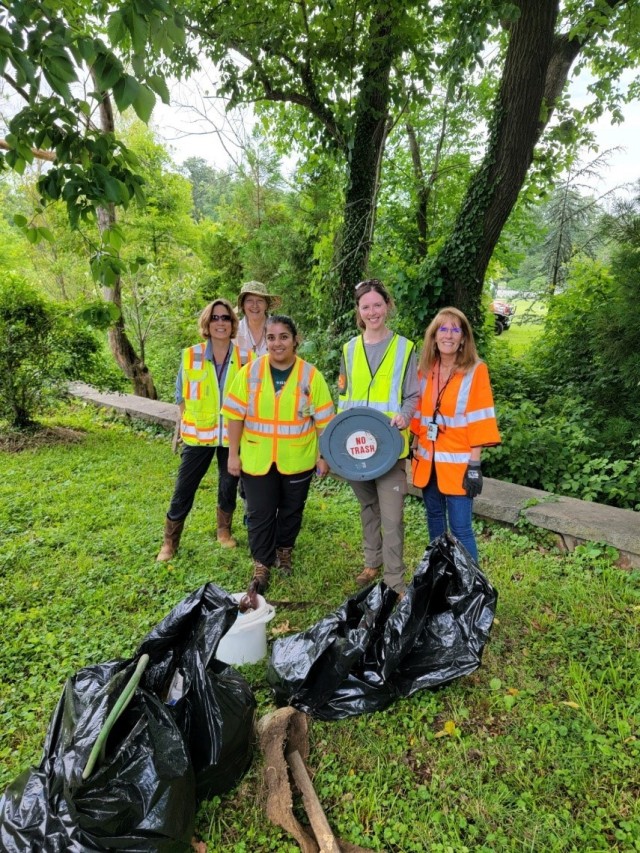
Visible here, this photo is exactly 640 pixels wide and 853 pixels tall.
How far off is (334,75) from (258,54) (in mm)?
921

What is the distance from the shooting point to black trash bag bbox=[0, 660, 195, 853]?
5.15 ft

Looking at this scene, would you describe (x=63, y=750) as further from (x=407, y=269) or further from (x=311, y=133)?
(x=311, y=133)

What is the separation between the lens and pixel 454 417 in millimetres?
3018

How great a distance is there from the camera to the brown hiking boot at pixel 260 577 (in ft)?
11.3

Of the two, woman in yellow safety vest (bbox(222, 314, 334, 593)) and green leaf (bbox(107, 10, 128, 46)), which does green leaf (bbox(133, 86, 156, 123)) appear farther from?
woman in yellow safety vest (bbox(222, 314, 334, 593))

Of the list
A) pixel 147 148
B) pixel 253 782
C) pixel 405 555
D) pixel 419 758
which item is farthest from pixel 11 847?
pixel 147 148

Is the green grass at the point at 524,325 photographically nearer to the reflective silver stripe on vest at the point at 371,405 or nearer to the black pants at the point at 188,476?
the reflective silver stripe on vest at the point at 371,405

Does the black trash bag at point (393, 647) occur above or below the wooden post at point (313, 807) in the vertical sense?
above

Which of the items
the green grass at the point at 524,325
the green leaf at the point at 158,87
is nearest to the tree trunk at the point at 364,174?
the green grass at the point at 524,325

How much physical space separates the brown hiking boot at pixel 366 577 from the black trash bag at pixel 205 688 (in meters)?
1.44

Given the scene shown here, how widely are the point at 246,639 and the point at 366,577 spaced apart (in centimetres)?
112

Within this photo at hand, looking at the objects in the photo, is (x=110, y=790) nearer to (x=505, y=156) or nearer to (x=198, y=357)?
(x=198, y=357)

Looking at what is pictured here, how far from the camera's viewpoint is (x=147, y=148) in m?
14.2

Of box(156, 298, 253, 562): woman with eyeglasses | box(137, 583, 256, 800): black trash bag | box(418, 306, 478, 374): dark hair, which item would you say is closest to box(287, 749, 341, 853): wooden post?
box(137, 583, 256, 800): black trash bag
